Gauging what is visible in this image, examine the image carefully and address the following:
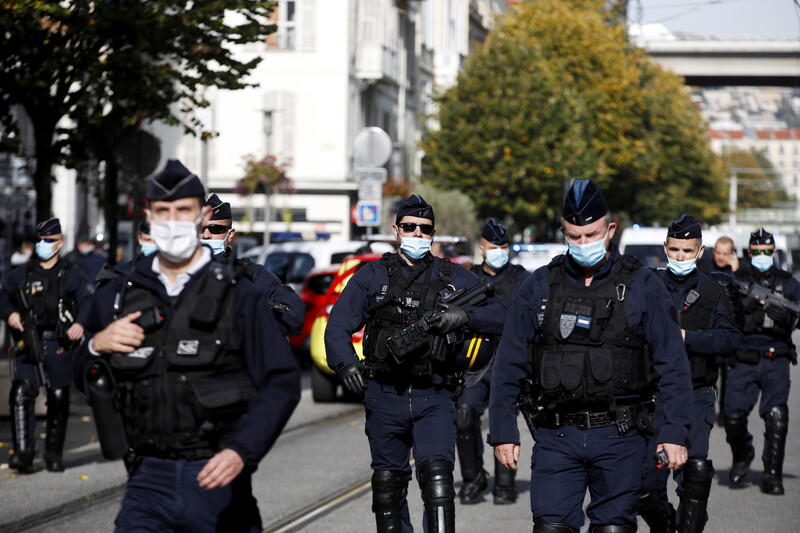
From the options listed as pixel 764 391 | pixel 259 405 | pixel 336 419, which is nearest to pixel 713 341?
pixel 764 391

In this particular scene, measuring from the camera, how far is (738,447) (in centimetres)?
989

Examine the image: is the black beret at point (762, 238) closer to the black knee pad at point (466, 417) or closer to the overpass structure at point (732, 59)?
the black knee pad at point (466, 417)

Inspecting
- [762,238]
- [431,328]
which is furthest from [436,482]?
[762,238]

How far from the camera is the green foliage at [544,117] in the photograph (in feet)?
148

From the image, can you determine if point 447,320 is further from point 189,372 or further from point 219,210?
point 189,372

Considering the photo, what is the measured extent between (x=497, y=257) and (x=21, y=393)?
3.55m

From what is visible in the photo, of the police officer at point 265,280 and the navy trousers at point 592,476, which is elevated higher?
the police officer at point 265,280

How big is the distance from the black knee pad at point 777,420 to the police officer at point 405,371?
141 inches

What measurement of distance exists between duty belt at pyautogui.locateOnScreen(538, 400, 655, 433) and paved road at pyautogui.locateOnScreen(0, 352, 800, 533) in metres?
2.66

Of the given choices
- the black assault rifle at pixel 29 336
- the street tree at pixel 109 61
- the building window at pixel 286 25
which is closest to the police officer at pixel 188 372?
the black assault rifle at pixel 29 336

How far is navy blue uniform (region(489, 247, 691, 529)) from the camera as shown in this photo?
5.54 m

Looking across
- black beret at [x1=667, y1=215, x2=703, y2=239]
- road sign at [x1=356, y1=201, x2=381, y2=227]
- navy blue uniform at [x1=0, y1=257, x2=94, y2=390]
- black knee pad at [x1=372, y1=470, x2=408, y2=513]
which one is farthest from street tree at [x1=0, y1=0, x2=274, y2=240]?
black knee pad at [x1=372, y1=470, x2=408, y2=513]

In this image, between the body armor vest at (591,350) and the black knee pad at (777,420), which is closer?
the body armor vest at (591,350)

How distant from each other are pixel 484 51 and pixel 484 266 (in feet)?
122
